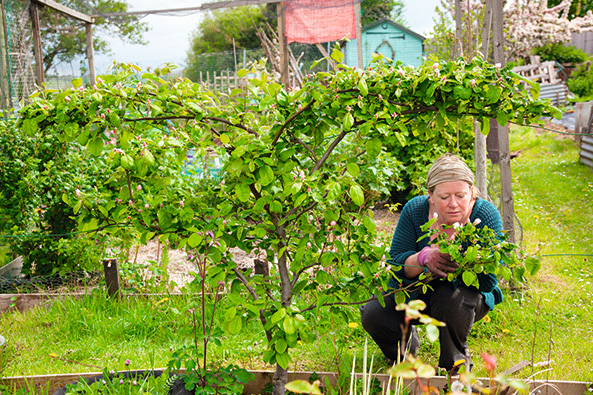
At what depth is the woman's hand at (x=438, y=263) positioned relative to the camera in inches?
74.4

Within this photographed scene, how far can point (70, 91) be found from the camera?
1768mm

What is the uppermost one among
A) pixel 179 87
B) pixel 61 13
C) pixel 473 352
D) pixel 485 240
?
pixel 61 13

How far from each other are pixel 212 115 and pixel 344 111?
0.51 m

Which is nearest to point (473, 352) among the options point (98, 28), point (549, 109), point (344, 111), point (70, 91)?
point (549, 109)

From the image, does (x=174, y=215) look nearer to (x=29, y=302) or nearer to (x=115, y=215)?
(x=115, y=215)

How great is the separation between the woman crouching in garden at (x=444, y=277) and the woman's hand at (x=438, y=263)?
13mm

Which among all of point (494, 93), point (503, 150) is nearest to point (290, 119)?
point (494, 93)

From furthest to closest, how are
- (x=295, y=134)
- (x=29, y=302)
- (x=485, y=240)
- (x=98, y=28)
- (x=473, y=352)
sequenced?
(x=98, y=28) < (x=29, y=302) < (x=473, y=352) < (x=295, y=134) < (x=485, y=240)

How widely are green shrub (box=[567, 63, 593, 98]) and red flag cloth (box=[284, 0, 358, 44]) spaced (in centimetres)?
992

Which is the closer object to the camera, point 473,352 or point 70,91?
point 70,91

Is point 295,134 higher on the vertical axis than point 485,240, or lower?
higher

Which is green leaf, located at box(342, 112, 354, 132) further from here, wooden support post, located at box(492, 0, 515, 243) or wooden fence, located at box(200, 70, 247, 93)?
A: wooden fence, located at box(200, 70, 247, 93)

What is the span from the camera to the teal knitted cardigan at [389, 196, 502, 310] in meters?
2.29

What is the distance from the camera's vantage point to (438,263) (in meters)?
1.92
